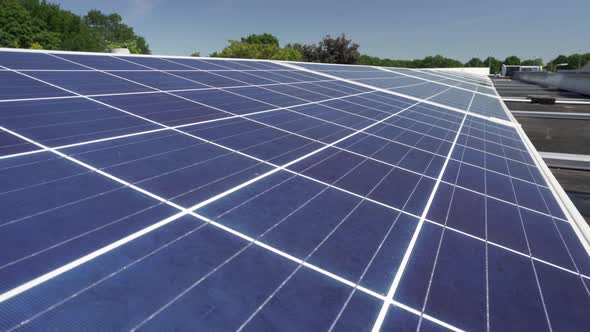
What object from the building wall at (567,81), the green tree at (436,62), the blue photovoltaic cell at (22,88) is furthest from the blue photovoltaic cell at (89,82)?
the green tree at (436,62)

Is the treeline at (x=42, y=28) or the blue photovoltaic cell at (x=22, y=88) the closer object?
the blue photovoltaic cell at (x=22, y=88)

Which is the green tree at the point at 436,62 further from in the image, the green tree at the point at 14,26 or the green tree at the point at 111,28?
the green tree at the point at 14,26

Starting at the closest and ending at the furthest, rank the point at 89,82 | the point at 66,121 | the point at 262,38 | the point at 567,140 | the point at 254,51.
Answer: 1. the point at 66,121
2. the point at 89,82
3. the point at 567,140
4. the point at 254,51
5. the point at 262,38

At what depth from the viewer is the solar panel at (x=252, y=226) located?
2545 millimetres

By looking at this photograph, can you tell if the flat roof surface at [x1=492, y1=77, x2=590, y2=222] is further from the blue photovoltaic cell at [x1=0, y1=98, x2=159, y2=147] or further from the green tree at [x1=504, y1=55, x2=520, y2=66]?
the green tree at [x1=504, y1=55, x2=520, y2=66]

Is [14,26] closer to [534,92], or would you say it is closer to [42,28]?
[42,28]

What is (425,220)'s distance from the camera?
4.45 m

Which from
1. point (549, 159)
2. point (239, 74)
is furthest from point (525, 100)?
point (239, 74)

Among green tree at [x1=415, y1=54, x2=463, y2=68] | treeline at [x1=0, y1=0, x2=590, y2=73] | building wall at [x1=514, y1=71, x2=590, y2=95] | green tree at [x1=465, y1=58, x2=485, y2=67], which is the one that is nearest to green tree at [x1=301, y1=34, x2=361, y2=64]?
treeline at [x1=0, y1=0, x2=590, y2=73]

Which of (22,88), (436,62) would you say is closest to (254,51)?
(22,88)

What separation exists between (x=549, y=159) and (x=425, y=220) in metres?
10.4

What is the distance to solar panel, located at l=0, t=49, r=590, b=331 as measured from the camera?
2.54 meters

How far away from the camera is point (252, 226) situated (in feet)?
11.9

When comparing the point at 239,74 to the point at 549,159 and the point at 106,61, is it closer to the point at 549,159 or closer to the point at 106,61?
the point at 106,61
